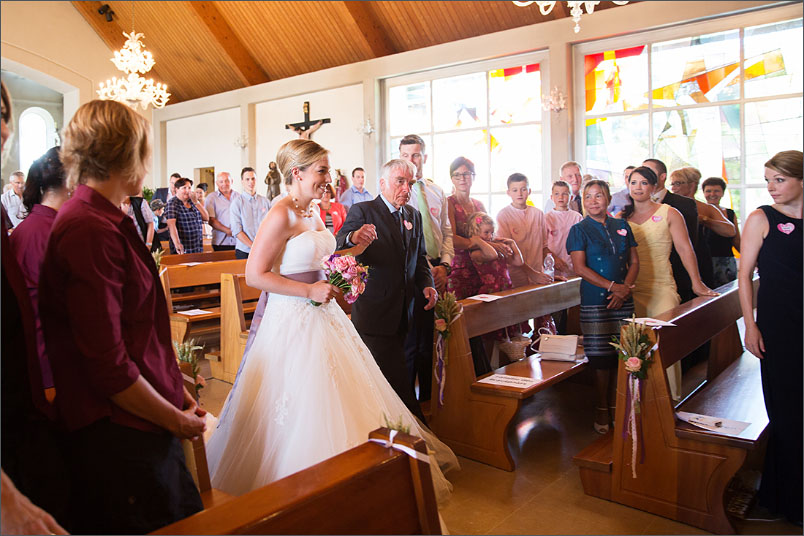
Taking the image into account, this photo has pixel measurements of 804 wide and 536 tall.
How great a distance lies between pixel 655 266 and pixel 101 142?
12.3 ft

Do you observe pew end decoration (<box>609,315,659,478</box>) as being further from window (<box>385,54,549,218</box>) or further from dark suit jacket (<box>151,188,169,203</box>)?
dark suit jacket (<box>151,188,169,203</box>)

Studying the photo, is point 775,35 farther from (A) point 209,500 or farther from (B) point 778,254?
(A) point 209,500

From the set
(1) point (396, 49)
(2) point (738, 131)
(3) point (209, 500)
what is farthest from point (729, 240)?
(1) point (396, 49)

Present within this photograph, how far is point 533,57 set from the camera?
9.70 m

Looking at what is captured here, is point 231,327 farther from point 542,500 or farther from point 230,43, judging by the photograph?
point 230,43

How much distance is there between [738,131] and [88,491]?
9.02 metres

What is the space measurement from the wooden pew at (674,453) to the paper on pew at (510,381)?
0.45m

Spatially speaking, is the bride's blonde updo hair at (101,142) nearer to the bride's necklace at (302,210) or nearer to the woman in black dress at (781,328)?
the bride's necklace at (302,210)

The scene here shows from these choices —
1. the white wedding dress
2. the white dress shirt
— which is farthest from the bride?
the white dress shirt

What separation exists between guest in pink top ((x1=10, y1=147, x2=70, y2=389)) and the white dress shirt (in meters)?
2.58

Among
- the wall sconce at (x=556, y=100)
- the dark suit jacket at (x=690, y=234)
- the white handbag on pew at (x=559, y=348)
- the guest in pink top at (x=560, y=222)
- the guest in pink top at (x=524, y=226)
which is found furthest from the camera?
the wall sconce at (x=556, y=100)

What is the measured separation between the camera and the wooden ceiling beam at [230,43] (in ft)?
38.0

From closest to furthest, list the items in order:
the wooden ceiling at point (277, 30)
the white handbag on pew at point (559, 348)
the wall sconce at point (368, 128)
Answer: the white handbag on pew at point (559, 348) → the wooden ceiling at point (277, 30) → the wall sconce at point (368, 128)

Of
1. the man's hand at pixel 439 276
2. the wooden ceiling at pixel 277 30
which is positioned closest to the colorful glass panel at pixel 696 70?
the wooden ceiling at pixel 277 30
